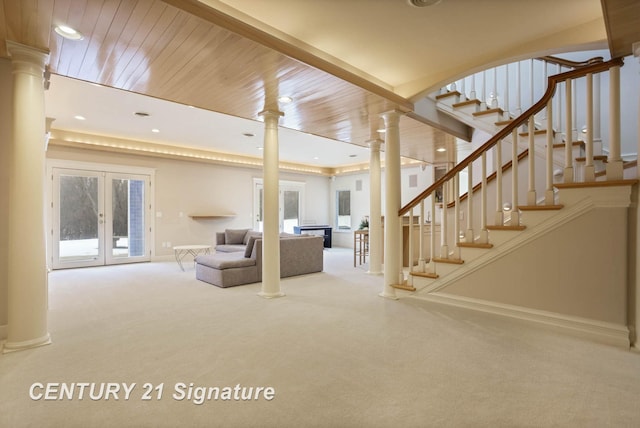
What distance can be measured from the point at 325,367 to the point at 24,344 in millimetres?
2408

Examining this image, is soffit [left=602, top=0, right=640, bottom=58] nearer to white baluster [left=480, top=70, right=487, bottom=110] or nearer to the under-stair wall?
the under-stair wall

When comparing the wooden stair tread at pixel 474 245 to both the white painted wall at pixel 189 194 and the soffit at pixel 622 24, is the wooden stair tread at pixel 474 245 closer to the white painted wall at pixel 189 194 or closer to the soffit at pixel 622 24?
the soffit at pixel 622 24

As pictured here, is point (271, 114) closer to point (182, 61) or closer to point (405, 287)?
point (182, 61)

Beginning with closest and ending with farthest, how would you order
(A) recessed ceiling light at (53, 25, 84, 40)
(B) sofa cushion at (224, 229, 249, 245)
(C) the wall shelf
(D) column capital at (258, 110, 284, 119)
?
(A) recessed ceiling light at (53, 25, 84, 40), (D) column capital at (258, 110, 284, 119), (B) sofa cushion at (224, 229, 249, 245), (C) the wall shelf

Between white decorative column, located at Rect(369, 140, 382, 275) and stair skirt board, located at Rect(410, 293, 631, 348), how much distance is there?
Answer: 236 centimetres

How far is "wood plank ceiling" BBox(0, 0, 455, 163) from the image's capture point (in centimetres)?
222

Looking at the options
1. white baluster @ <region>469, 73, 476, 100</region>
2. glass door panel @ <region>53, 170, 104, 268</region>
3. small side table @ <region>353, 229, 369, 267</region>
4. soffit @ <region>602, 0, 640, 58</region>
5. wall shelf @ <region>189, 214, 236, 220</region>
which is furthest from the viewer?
wall shelf @ <region>189, 214, 236, 220</region>

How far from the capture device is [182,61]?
2889 millimetres

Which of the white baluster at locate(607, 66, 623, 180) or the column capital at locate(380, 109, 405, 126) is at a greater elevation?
the column capital at locate(380, 109, 405, 126)

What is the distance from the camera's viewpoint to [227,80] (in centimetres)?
328

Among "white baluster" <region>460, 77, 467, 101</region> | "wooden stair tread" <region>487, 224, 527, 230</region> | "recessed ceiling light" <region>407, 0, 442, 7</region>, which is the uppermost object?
"white baluster" <region>460, 77, 467, 101</region>

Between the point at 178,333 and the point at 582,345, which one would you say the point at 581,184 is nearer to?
the point at 582,345

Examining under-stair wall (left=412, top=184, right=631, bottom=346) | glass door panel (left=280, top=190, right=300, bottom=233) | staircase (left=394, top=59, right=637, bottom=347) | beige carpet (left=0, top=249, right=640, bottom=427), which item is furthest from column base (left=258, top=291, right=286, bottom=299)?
glass door panel (left=280, top=190, right=300, bottom=233)

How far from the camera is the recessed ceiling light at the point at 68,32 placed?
7.80 ft
